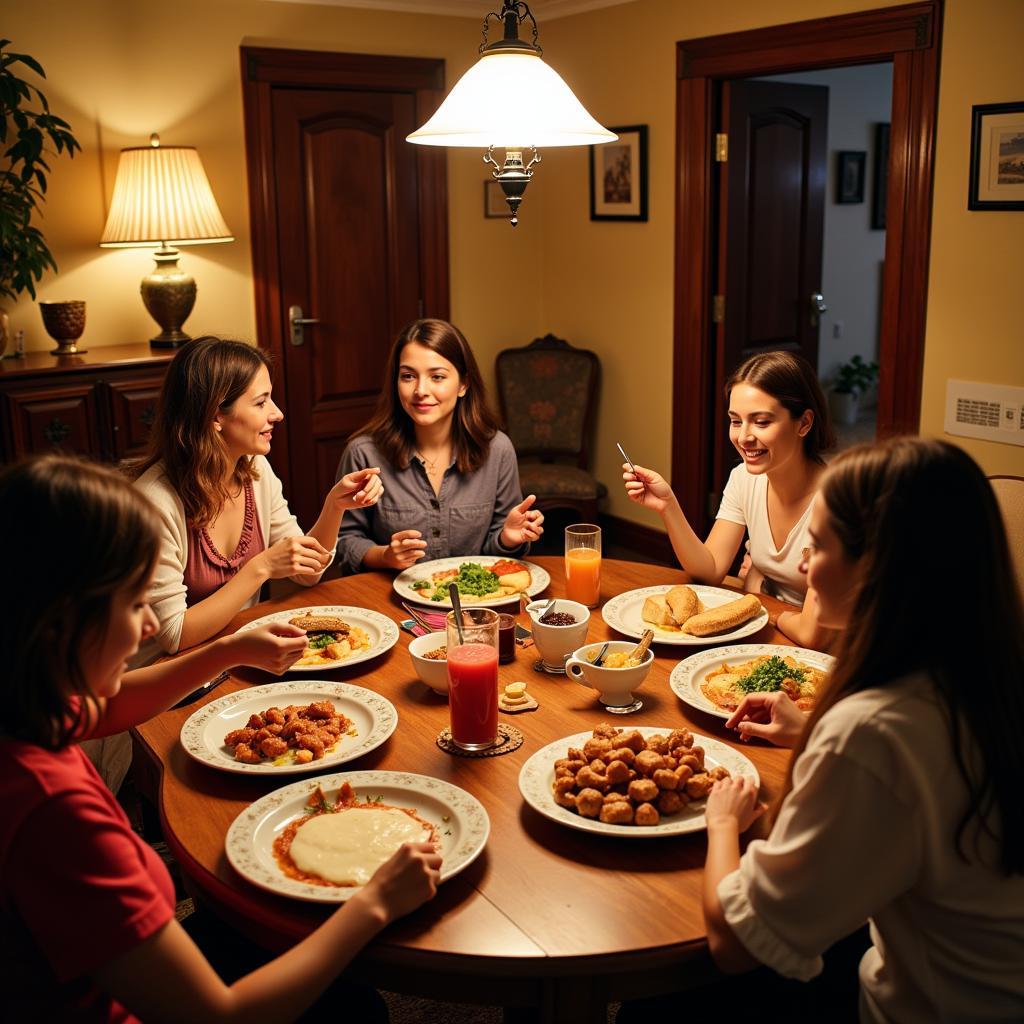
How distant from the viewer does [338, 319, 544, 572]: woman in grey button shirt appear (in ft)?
9.56

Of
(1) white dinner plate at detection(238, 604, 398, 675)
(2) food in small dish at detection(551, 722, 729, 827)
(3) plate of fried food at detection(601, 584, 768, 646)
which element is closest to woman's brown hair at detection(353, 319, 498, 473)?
(1) white dinner plate at detection(238, 604, 398, 675)

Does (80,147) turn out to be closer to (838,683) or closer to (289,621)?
(289,621)

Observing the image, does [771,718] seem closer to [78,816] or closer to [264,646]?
[264,646]

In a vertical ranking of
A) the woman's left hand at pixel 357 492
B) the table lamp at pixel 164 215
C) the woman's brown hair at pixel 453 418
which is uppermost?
the table lamp at pixel 164 215

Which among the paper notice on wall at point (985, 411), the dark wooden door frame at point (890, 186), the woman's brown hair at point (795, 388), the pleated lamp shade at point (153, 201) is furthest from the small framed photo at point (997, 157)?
the pleated lamp shade at point (153, 201)

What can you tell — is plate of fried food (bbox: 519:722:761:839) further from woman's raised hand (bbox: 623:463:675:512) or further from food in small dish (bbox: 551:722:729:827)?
woman's raised hand (bbox: 623:463:675:512)

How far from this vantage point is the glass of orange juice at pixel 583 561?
7.56 feet

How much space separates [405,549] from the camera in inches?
101

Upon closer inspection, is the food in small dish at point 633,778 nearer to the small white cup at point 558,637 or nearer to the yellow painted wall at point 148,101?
the small white cup at point 558,637

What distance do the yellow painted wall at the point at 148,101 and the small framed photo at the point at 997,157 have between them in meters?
2.61

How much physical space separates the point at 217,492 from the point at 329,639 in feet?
1.68

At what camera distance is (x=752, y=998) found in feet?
4.97

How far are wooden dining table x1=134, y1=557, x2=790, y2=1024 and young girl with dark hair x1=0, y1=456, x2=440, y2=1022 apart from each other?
0.47 feet

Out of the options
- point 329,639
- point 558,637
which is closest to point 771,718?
point 558,637
